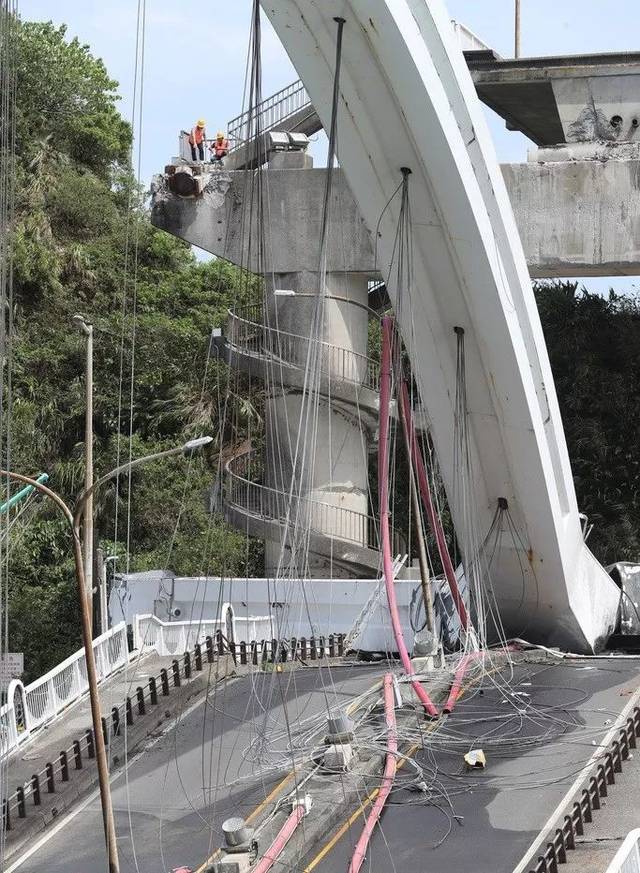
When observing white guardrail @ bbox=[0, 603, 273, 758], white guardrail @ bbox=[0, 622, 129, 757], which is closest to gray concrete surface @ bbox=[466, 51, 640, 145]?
white guardrail @ bbox=[0, 603, 273, 758]

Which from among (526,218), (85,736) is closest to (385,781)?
(85,736)

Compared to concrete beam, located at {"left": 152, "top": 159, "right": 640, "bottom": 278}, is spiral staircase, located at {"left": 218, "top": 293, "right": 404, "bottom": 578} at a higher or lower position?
lower


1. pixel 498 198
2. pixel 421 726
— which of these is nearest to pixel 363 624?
pixel 421 726

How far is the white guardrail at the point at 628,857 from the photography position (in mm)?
14172

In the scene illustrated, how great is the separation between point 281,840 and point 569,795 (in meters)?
4.48

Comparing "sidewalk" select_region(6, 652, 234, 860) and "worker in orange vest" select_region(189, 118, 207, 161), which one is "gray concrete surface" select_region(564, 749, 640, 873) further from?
"worker in orange vest" select_region(189, 118, 207, 161)

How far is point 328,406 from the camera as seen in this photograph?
40219 millimetres

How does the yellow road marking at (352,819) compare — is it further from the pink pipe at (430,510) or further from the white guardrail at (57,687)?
the white guardrail at (57,687)

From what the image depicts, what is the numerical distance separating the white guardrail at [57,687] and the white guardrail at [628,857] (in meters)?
11.6

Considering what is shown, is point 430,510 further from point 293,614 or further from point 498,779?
point 293,614

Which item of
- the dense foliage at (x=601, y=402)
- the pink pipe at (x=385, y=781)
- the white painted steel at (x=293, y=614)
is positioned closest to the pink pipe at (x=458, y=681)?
the pink pipe at (x=385, y=781)

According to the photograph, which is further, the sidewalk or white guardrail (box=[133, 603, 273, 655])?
white guardrail (box=[133, 603, 273, 655])

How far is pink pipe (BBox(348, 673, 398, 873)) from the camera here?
62.6ft

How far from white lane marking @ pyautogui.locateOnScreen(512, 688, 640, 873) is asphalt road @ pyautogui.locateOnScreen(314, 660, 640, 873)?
95mm
